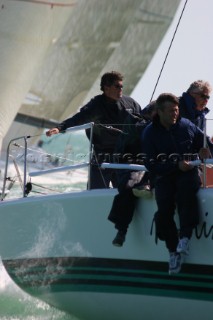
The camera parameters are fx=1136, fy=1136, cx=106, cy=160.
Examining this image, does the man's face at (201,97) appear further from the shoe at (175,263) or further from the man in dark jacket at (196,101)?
the shoe at (175,263)

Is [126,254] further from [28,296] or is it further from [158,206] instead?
[28,296]

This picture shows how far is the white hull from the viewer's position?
671cm

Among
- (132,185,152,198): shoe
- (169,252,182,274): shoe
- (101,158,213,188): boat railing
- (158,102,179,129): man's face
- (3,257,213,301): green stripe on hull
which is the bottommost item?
(3,257,213,301): green stripe on hull

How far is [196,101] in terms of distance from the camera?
287 inches

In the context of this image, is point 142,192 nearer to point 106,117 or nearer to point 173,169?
point 173,169

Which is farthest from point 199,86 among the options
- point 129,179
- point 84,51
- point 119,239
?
point 84,51

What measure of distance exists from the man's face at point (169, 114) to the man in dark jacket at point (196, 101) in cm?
55

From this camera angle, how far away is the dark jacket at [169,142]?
265 inches

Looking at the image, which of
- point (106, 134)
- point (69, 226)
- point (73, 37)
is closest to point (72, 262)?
point (69, 226)

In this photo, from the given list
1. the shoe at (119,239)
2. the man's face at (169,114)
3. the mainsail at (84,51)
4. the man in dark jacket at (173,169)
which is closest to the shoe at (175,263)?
the man in dark jacket at (173,169)

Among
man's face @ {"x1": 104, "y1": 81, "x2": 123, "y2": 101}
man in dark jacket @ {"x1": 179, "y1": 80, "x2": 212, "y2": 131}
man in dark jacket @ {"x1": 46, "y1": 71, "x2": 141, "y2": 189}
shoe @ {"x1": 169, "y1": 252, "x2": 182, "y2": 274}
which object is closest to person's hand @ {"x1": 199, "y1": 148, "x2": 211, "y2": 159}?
shoe @ {"x1": 169, "y1": 252, "x2": 182, "y2": 274}

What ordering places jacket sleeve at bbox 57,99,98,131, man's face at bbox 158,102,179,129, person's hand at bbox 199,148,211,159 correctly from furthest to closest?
jacket sleeve at bbox 57,99,98,131 < man's face at bbox 158,102,179,129 < person's hand at bbox 199,148,211,159

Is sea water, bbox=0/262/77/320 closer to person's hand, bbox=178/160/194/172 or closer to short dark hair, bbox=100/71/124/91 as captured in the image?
short dark hair, bbox=100/71/124/91

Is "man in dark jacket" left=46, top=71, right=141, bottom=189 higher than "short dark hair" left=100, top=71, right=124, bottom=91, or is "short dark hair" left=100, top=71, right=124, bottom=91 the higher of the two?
"short dark hair" left=100, top=71, right=124, bottom=91
